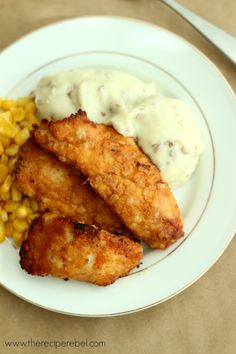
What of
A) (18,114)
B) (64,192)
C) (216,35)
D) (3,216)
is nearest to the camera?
(64,192)

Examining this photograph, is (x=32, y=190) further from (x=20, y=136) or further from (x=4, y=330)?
(x=4, y=330)

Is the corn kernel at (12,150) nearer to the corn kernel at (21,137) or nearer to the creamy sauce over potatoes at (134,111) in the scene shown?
the corn kernel at (21,137)

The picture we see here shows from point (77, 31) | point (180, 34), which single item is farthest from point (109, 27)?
point (180, 34)

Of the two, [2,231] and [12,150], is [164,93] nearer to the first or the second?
[12,150]

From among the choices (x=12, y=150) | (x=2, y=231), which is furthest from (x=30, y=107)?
(x=2, y=231)

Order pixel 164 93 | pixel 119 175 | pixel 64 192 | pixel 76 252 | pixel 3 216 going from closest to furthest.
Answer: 1. pixel 76 252
2. pixel 119 175
3. pixel 64 192
4. pixel 3 216
5. pixel 164 93

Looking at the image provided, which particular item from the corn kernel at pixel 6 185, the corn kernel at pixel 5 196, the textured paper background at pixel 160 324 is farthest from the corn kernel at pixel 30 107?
the textured paper background at pixel 160 324
